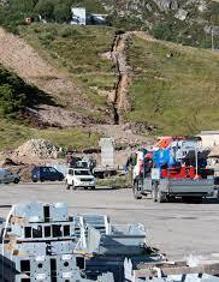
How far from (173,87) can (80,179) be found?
50837 millimetres

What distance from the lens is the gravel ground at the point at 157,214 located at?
21547 millimetres

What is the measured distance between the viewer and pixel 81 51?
10912 cm

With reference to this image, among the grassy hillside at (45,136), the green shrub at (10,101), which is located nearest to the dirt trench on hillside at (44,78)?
the green shrub at (10,101)

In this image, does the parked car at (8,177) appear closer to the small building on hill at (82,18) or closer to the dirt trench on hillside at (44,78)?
the dirt trench on hillside at (44,78)

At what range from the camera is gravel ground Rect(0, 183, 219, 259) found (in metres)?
21.5

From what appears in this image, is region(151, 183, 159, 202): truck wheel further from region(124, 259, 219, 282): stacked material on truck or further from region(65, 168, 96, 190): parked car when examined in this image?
region(124, 259, 219, 282): stacked material on truck

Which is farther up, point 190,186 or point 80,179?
point 190,186

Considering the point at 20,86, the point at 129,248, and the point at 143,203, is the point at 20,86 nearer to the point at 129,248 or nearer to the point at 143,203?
the point at 143,203

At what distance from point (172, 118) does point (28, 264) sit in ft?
259

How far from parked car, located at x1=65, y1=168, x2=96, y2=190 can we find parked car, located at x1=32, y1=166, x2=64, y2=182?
841 cm

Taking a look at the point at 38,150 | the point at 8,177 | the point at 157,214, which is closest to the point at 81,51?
the point at 38,150

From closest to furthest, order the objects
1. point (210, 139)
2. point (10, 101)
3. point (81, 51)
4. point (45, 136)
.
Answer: point (210, 139) → point (45, 136) → point (10, 101) → point (81, 51)

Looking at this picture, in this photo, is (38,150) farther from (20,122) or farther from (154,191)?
(154,191)

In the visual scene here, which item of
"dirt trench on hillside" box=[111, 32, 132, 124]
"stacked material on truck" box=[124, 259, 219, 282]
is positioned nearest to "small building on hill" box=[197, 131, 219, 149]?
"dirt trench on hillside" box=[111, 32, 132, 124]
